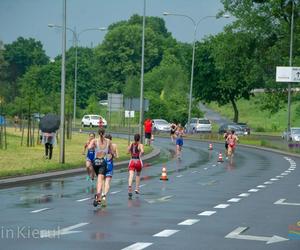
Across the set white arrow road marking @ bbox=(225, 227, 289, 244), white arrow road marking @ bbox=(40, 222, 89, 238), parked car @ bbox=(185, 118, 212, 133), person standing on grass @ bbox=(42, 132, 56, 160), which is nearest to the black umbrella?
person standing on grass @ bbox=(42, 132, 56, 160)

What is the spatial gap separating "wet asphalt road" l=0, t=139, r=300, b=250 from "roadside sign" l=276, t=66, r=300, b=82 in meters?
37.1

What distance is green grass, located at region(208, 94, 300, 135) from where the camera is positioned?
103431 mm

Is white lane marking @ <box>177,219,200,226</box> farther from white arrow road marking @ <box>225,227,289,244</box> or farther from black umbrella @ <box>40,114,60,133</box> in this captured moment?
black umbrella @ <box>40,114,60,133</box>

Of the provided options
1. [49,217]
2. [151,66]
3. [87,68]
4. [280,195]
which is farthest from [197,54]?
[49,217]

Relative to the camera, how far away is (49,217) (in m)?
15.6

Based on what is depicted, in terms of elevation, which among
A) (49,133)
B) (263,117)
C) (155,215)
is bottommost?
(155,215)

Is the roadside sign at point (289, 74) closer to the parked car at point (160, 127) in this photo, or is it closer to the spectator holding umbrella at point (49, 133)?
the parked car at point (160, 127)

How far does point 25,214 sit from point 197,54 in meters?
86.1

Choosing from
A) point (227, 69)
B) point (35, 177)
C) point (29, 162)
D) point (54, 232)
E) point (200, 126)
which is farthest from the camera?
point (227, 69)

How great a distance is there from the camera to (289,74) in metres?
64.0

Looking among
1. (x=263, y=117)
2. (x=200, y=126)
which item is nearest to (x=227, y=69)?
(x=200, y=126)

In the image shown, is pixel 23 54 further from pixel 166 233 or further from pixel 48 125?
pixel 166 233

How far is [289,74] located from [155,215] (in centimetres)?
4909

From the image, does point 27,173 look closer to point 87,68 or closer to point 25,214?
point 25,214
